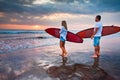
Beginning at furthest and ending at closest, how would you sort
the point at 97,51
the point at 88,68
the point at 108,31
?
the point at 108,31 < the point at 97,51 < the point at 88,68

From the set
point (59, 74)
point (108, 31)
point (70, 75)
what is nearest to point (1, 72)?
point (59, 74)

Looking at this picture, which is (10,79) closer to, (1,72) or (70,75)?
(1,72)

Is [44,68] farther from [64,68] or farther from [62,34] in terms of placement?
[62,34]

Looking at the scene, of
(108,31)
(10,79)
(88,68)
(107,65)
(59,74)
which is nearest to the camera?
(10,79)

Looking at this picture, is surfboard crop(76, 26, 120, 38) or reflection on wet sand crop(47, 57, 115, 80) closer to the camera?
reflection on wet sand crop(47, 57, 115, 80)

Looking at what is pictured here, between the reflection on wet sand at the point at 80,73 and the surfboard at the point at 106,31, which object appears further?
the surfboard at the point at 106,31

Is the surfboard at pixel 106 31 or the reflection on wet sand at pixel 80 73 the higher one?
the surfboard at pixel 106 31

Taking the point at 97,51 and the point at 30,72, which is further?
the point at 97,51

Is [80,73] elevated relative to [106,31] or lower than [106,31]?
lower

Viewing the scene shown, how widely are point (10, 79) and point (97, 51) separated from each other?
518 centimetres

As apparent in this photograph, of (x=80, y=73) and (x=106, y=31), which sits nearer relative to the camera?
(x=80, y=73)

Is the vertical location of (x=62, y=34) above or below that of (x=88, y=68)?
above

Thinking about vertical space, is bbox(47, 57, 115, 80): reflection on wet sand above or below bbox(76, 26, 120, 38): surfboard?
below

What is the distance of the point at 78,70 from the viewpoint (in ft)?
21.1
